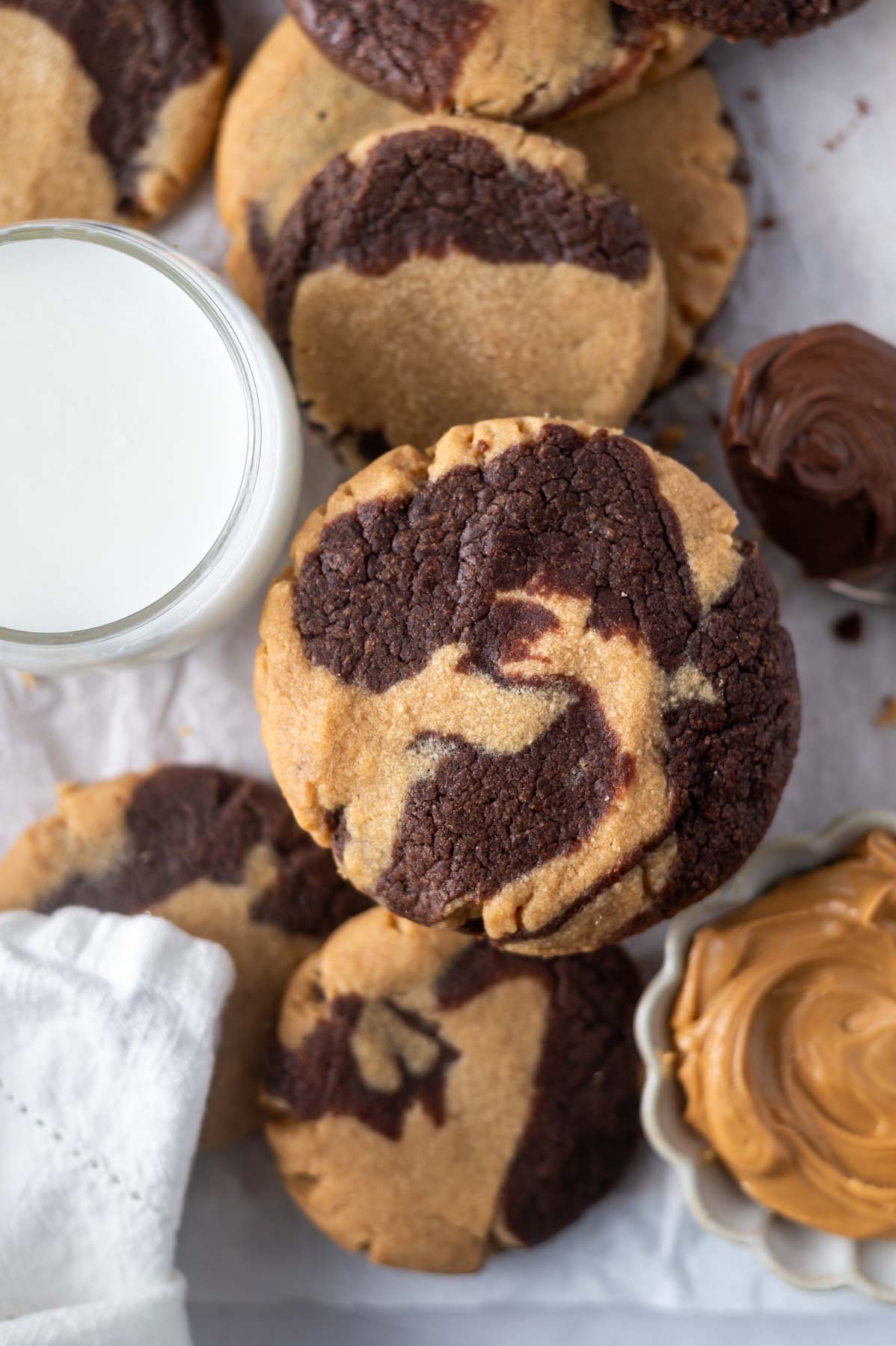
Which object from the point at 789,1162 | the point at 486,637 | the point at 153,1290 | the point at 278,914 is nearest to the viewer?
the point at 486,637

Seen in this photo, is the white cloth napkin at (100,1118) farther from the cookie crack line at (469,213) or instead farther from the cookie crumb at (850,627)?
the cookie crumb at (850,627)

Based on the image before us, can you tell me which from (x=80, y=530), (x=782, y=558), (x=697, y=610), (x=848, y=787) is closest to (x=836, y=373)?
(x=782, y=558)

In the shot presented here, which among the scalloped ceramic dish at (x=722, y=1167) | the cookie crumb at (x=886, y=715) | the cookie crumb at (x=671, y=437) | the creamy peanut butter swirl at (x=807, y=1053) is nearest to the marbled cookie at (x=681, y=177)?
the cookie crumb at (x=671, y=437)

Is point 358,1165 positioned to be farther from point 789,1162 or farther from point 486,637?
point 486,637

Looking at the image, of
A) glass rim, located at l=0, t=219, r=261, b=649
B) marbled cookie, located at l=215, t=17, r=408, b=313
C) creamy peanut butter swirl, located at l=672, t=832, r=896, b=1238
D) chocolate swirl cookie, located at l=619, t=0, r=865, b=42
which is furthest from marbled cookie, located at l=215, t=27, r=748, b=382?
creamy peanut butter swirl, located at l=672, t=832, r=896, b=1238

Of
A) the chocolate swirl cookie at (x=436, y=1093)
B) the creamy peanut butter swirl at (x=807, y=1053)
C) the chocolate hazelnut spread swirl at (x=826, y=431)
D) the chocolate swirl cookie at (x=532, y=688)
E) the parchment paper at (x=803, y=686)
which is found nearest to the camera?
the chocolate swirl cookie at (x=532, y=688)

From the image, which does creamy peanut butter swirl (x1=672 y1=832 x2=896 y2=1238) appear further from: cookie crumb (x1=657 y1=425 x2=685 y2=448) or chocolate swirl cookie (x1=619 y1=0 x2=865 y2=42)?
chocolate swirl cookie (x1=619 y1=0 x2=865 y2=42)
